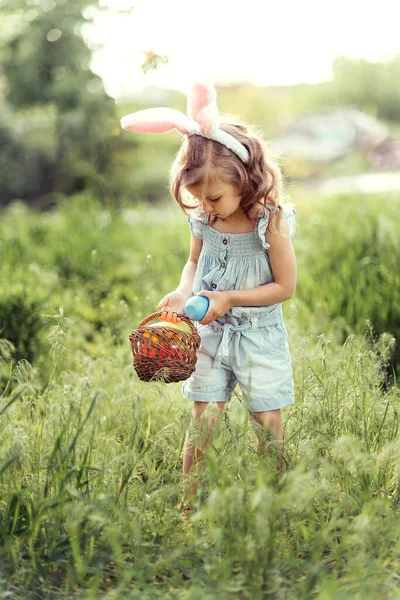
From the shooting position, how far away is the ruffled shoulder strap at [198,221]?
8.93ft

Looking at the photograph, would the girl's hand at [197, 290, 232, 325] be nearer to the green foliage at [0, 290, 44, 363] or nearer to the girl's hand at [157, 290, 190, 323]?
the girl's hand at [157, 290, 190, 323]

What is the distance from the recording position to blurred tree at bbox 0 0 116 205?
777cm

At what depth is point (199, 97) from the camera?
97.6 inches

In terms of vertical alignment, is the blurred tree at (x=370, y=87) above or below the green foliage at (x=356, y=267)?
above

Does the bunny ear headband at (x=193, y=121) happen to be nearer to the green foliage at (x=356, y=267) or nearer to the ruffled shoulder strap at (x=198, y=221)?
the ruffled shoulder strap at (x=198, y=221)

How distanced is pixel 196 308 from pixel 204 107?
0.62m

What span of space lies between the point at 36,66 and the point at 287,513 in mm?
7001

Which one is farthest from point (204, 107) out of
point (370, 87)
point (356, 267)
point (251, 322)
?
point (370, 87)

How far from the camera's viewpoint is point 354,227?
512cm

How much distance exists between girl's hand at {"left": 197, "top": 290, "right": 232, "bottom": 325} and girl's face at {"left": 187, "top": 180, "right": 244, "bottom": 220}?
261 millimetres

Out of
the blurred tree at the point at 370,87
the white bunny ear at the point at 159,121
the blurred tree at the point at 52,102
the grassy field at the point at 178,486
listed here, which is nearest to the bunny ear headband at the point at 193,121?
the white bunny ear at the point at 159,121

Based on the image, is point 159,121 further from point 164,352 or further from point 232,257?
point 164,352

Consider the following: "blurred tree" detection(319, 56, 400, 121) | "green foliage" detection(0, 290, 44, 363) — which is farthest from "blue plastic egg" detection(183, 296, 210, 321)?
"blurred tree" detection(319, 56, 400, 121)

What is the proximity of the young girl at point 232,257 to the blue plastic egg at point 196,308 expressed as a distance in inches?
0.9
